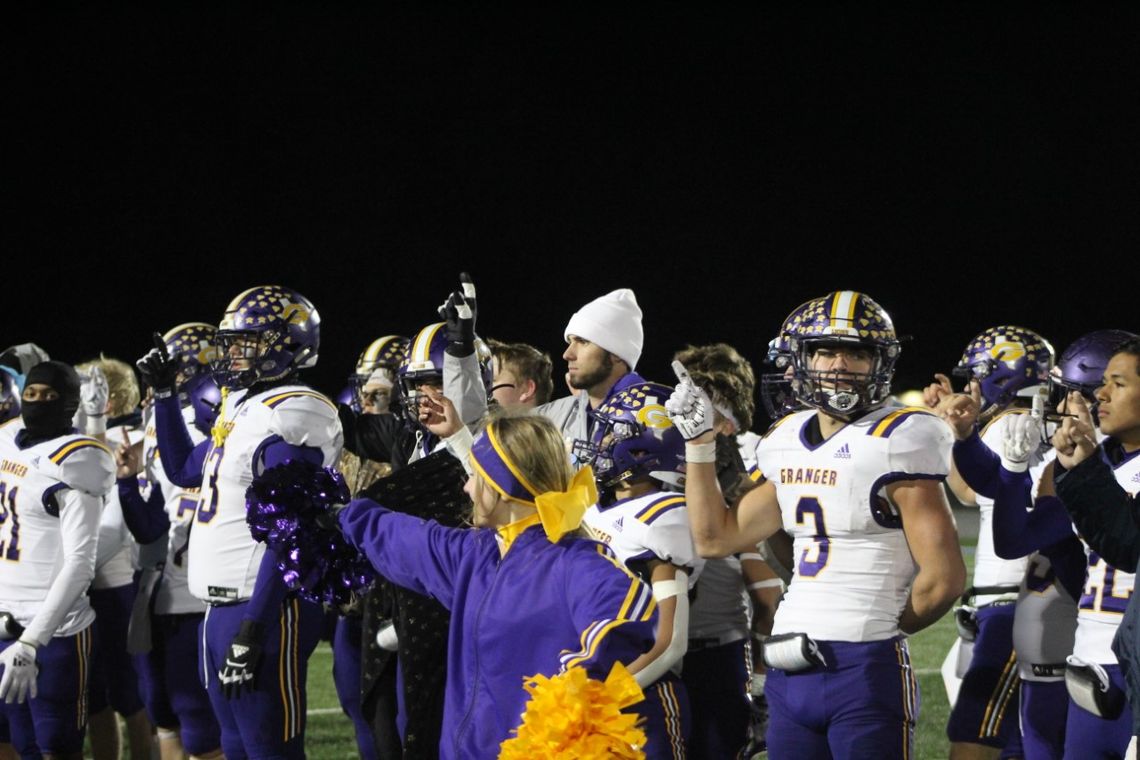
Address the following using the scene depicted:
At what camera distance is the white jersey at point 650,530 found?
404 centimetres

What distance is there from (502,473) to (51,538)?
3.34 metres

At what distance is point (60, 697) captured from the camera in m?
5.68

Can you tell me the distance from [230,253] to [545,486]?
14860mm

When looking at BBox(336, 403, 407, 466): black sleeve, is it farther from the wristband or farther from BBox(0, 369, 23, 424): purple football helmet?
the wristband

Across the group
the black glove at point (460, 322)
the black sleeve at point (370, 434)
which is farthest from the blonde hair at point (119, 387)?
the black glove at point (460, 322)

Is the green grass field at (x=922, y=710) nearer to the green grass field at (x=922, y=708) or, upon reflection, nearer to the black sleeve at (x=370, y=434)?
the green grass field at (x=922, y=708)

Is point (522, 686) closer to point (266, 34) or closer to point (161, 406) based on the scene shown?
point (161, 406)

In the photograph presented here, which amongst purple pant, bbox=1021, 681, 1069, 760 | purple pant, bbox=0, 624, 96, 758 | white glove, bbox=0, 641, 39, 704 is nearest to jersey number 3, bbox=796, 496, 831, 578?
purple pant, bbox=1021, 681, 1069, 760

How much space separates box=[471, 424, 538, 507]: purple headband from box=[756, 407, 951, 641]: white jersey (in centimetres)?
105

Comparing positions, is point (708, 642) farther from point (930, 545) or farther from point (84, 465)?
point (84, 465)

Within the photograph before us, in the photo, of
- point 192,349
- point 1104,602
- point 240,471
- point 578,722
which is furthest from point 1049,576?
point 192,349

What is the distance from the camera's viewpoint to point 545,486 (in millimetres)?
3117

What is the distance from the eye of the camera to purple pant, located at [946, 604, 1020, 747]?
5.28 m

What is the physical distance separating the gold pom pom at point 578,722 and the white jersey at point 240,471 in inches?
97.7
